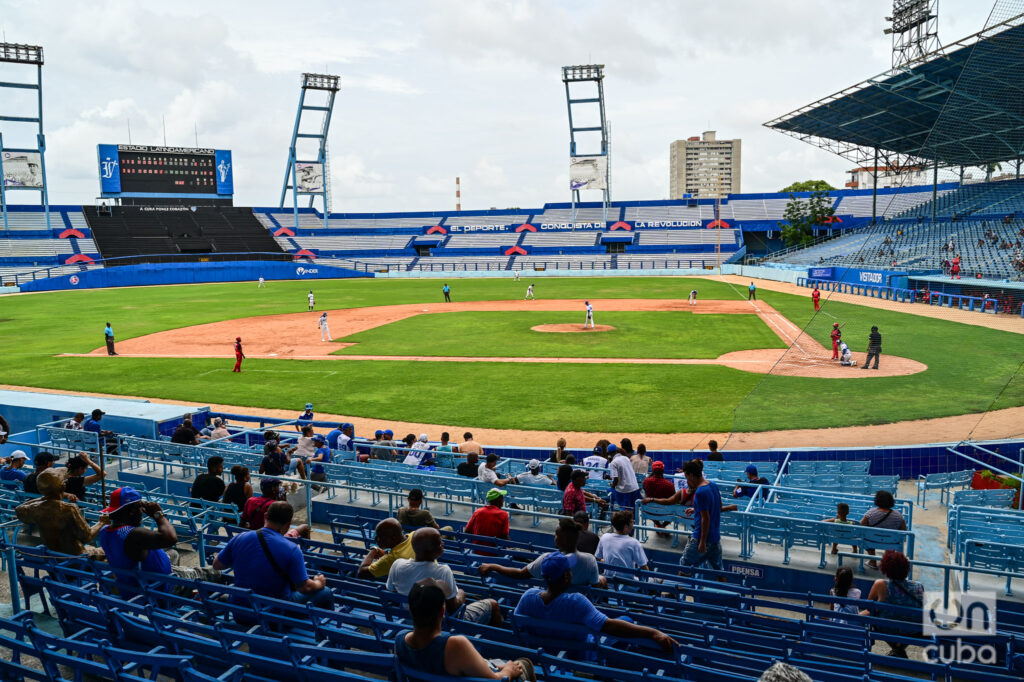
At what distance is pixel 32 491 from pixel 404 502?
202 inches

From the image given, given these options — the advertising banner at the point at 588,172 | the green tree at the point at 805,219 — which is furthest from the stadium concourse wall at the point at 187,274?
the green tree at the point at 805,219

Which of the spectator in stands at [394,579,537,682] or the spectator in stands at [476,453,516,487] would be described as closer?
the spectator in stands at [394,579,537,682]

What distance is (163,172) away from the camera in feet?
286

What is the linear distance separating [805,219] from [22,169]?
3704 inches

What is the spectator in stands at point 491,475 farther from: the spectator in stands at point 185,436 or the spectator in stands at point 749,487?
the spectator in stands at point 185,436

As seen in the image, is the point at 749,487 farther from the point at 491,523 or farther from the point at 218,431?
the point at 218,431

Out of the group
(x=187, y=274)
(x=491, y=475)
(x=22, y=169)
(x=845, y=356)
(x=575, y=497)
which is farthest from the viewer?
(x=187, y=274)

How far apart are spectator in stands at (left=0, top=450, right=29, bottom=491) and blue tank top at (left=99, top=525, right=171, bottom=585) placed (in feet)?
16.1

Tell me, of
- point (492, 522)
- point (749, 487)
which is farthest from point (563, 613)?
point (749, 487)

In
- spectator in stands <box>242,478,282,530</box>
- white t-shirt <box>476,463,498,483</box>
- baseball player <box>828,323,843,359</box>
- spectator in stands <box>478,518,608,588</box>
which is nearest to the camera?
spectator in stands <box>478,518,608,588</box>

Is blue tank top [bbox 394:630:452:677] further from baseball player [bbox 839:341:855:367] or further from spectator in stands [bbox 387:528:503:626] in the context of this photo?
baseball player [bbox 839:341:855:367]

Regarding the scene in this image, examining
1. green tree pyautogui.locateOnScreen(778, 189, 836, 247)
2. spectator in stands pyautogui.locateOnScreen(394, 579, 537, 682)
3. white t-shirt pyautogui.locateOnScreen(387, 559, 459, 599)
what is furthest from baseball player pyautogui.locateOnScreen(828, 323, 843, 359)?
green tree pyautogui.locateOnScreen(778, 189, 836, 247)

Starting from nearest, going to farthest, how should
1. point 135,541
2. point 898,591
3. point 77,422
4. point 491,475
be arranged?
point 135,541
point 898,591
point 491,475
point 77,422

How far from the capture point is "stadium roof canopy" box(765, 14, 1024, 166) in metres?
37.6
